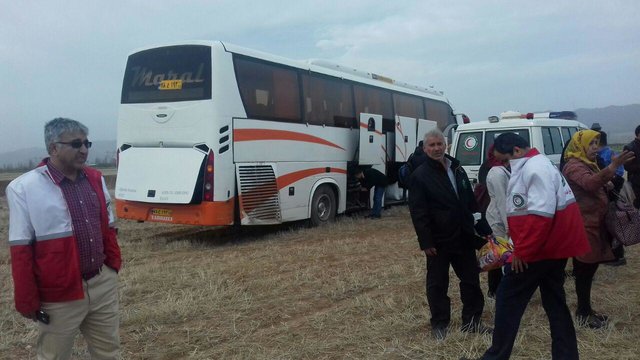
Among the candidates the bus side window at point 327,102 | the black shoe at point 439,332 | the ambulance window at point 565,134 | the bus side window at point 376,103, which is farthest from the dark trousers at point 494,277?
the bus side window at point 376,103

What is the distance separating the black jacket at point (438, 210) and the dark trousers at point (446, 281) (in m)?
0.13

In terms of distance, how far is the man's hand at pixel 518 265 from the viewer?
12.0ft

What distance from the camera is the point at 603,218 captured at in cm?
482

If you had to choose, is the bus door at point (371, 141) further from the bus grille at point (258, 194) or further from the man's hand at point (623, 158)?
the man's hand at point (623, 158)

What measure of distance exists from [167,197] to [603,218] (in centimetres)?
641

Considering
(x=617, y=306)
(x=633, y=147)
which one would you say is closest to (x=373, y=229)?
(x=633, y=147)

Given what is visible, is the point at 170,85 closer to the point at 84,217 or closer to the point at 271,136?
the point at 271,136

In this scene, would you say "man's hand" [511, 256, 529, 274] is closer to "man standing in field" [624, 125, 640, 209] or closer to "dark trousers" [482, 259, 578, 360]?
"dark trousers" [482, 259, 578, 360]

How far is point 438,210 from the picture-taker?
14.5 ft

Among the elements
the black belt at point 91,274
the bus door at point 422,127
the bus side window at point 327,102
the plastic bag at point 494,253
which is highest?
the bus side window at point 327,102

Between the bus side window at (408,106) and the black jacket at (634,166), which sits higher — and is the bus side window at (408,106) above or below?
above

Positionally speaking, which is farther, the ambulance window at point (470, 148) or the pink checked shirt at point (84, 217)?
the ambulance window at point (470, 148)

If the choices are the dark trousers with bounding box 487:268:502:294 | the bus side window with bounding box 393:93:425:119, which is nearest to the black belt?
the dark trousers with bounding box 487:268:502:294

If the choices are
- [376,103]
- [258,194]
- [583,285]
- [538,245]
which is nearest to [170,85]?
[258,194]
